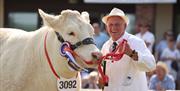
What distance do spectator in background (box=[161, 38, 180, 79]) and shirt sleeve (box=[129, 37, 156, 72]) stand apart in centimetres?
603

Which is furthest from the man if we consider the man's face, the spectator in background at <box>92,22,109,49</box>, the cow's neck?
the spectator in background at <box>92,22,109,49</box>

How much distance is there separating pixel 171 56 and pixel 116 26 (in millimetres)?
6061

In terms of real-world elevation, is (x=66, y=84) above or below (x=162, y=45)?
below

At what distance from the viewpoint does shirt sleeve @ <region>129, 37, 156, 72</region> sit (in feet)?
18.1

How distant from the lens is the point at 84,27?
16.6 feet

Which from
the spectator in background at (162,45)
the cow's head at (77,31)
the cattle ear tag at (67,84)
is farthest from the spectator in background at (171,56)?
the cow's head at (77,31)

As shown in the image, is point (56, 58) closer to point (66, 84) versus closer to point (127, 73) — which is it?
point (66, 84)

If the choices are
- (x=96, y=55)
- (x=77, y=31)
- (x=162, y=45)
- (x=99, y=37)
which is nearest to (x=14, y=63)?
(x=77, y=31)

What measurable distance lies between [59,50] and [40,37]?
343 mm

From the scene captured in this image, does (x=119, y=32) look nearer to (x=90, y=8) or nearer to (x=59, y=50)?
(x=59, y=50)

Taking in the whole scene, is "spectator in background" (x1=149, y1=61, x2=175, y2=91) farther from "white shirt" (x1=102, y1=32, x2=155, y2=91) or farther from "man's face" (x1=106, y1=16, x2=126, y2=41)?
"man's face" (x1=106, y1=16, x2=126, y2=41)

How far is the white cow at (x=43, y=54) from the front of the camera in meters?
5.04

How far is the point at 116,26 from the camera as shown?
5.71m

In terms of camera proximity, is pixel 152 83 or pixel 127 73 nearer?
pixel 127 73
